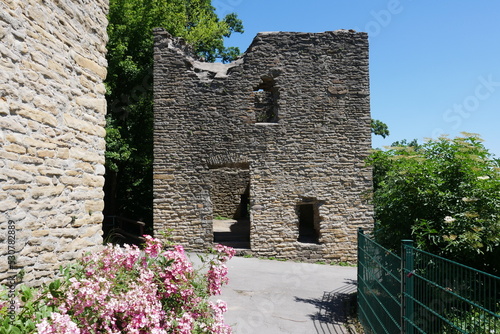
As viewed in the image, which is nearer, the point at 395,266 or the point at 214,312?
the point at 214,312

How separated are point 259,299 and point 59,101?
4.22m

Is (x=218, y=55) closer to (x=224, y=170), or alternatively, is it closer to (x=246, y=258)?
(x=224, y=170)

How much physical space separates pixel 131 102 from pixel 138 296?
11075 mm

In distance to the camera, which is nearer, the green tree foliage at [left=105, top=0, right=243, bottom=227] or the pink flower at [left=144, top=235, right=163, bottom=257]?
the pink flower at [left=144, top=235, right=163, bottom=257]

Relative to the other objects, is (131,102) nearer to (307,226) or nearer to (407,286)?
(307,226)

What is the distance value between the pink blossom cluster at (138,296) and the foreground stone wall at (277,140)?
5.91 metres

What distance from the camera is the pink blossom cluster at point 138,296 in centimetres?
259

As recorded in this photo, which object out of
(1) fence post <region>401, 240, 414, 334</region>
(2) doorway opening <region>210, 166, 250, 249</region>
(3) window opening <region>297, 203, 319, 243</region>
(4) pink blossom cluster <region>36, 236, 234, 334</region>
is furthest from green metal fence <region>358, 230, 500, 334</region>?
(2) doorway opening <region>210, 166, 250, 249</region>

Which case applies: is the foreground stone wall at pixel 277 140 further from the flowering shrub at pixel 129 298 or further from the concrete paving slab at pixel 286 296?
the flowering shrub at pixel 129 298

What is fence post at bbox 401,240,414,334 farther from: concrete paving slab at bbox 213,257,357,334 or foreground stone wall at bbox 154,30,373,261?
foreground stone wall at bbox 154,30,373,261

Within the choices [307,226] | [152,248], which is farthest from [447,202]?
[307,226]

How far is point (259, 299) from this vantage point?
629 centimetres

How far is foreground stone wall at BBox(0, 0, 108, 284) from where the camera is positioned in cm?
315

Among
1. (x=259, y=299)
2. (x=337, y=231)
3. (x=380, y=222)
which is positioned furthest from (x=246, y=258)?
(x=380, y=222)
